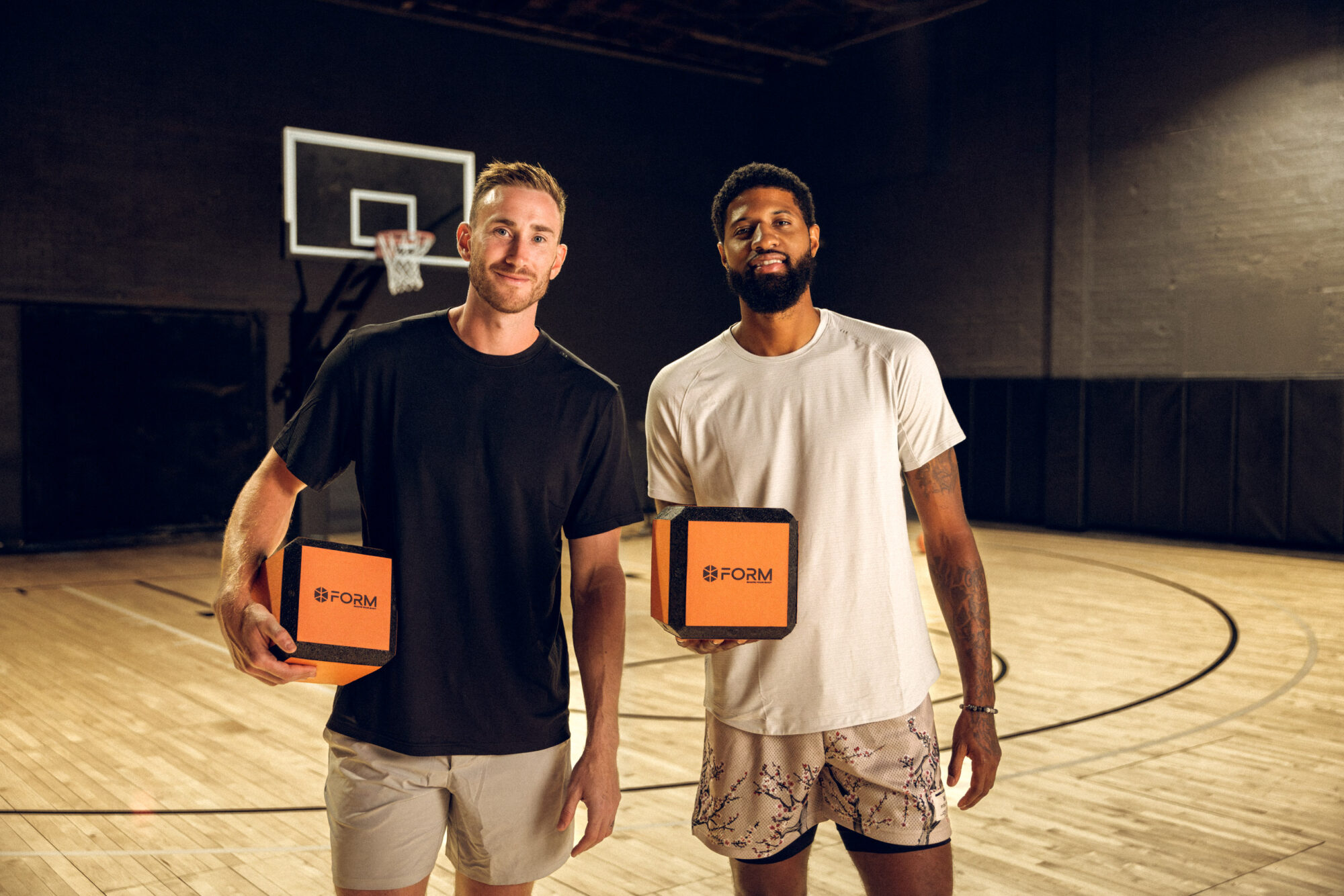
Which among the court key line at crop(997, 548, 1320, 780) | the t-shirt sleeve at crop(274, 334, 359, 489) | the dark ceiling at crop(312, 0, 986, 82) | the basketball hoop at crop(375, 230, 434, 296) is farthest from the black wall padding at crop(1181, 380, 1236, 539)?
the t-shirt sleeve at crop(274, 334, 359, 489)

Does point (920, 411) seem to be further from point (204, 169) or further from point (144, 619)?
point (204, 169)

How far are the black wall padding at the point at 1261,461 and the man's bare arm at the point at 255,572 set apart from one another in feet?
30.0

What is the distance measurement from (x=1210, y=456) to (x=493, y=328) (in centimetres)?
916

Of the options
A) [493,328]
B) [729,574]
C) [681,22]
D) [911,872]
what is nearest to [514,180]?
[493,328]

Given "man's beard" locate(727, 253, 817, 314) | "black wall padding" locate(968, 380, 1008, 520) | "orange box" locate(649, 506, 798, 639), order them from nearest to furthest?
"orange box" locate(649, 506, 798, 639)
"man's beard" locate(727, 253, 817, 314)
"black wall padding" locate(968, 380, 1008, 520)

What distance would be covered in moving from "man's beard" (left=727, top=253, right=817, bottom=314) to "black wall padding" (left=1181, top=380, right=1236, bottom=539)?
8.73 m

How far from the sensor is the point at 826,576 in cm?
177

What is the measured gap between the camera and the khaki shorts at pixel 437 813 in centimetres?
162

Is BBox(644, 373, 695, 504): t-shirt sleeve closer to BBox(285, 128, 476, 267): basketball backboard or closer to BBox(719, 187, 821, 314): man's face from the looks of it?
Result: BBox(719, 187, 821, 314): man's face

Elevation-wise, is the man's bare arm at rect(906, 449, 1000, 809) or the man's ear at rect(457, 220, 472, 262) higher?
the man's ear at rect(457, 220, 472, 262)

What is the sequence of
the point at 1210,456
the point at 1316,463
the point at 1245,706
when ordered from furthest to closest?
the point at 1210,456 < the point at 1316,463 < the point at 1245,706

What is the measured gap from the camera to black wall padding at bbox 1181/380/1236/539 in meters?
9.44

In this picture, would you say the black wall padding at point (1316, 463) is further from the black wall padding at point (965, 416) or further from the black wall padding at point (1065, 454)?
the black wall padding at point (965, 416)

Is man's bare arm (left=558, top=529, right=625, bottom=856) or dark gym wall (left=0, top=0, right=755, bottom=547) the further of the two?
dark gym wall (left=0, top=0, right=755, bottom=547)
